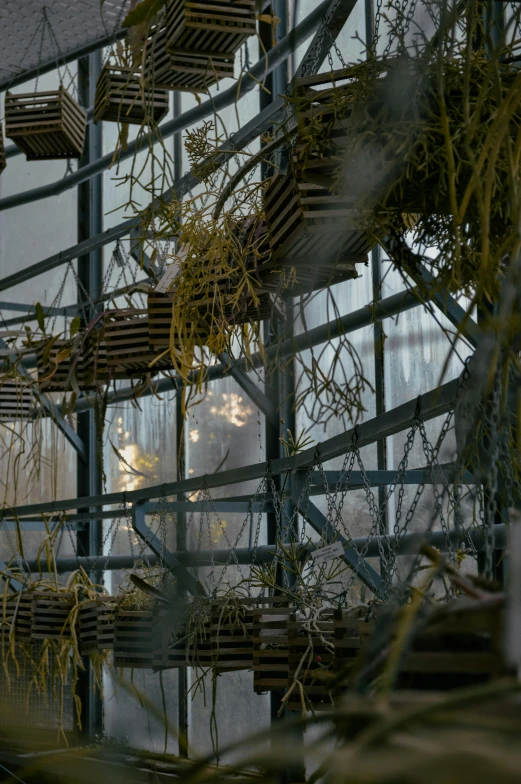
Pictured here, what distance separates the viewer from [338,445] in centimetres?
261

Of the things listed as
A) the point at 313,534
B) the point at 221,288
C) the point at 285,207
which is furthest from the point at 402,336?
the point at 285,207

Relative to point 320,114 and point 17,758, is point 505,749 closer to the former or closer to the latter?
point 320,114

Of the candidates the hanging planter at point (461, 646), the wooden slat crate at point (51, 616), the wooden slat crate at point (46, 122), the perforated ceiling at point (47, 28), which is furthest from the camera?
the perforated ceiling at point (47, 28)

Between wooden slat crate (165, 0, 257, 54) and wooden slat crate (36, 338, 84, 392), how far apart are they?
1523 millimetres

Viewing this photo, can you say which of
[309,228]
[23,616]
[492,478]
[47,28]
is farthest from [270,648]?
[47,28]

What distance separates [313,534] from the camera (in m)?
5.19

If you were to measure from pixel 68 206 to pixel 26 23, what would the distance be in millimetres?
1718

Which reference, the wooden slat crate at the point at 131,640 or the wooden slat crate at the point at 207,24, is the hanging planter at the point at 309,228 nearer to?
the wooden slat crate at the point at 207,24

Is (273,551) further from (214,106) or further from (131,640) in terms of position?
(214,106)

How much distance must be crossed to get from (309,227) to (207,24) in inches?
65.2

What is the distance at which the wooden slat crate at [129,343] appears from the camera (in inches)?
143

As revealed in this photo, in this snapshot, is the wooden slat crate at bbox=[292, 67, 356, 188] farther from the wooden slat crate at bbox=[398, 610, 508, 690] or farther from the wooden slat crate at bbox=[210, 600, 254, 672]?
the wooden slat crate at bbox=[210, 600, 254, 672]

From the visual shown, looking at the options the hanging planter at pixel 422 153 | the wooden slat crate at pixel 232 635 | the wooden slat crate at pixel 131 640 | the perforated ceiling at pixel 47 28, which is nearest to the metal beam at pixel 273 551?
the wooden slat crate at pixel 232 635

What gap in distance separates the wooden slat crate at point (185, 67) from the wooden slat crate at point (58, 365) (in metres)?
1.25
